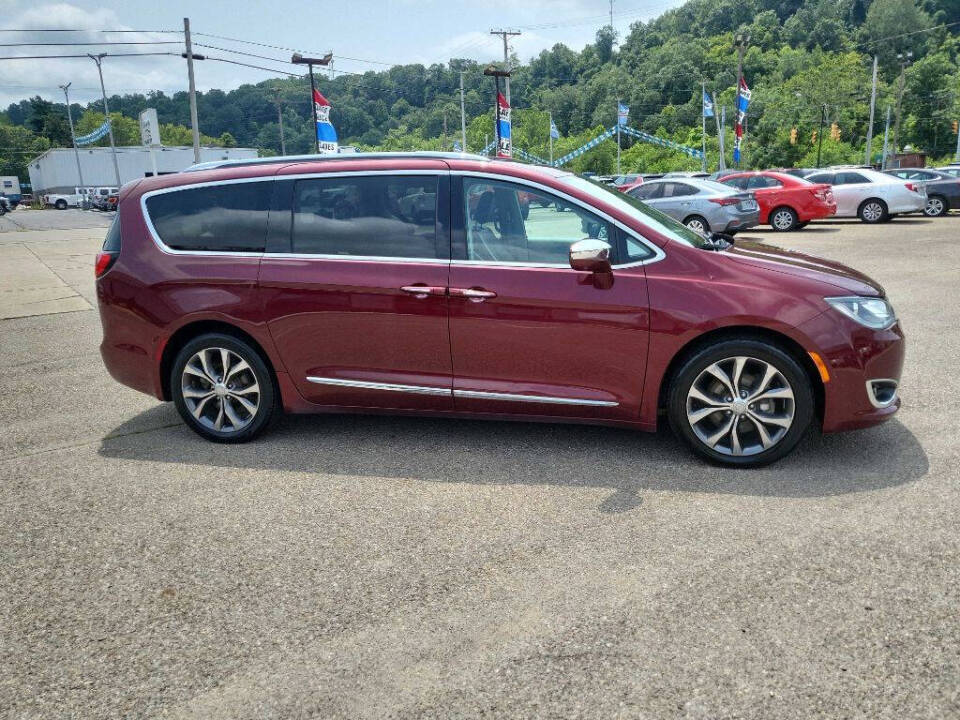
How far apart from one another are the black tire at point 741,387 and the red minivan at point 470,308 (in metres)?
0.01

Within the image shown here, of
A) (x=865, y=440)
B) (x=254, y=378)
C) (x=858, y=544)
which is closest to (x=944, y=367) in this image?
(x=865, y=440)

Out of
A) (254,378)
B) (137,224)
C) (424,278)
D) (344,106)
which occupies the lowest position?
(254,378)

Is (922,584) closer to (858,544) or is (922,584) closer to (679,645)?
(858,544)

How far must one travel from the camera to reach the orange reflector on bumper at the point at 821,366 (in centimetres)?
416

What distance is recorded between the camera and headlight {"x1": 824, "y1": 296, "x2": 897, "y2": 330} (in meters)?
4.19

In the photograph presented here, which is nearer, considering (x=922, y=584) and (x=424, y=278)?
(x=922, y=584)

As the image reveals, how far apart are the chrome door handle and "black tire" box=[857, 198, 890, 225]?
20254 millimetres

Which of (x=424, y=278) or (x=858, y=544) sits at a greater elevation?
(x=424, y=278)

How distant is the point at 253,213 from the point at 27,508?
2.04m

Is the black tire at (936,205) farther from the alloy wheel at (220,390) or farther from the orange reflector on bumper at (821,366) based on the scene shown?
the alloy wheel at (220,390)

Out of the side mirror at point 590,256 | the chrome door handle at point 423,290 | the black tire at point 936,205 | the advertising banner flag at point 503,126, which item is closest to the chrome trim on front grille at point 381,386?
the chrome door handle at point 423,290

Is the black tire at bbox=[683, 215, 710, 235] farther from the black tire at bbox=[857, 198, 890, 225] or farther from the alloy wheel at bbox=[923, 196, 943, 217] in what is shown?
the alloy wheel at bbox=[923, 196, 943, 217]

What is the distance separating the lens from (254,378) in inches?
194

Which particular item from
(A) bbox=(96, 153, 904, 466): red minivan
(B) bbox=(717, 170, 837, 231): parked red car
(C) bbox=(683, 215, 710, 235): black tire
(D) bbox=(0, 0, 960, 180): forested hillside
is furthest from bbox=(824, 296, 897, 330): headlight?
(D) bbox=(0, 0, 960, 180): forested hillside
